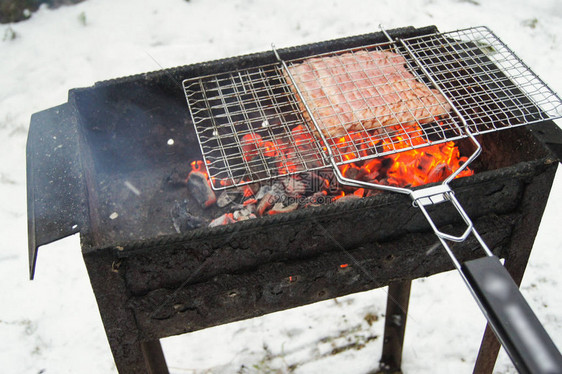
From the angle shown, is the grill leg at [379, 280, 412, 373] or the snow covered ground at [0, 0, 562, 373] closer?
the grill leg at [379, 280, 412, 373]

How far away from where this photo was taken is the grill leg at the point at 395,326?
308cm

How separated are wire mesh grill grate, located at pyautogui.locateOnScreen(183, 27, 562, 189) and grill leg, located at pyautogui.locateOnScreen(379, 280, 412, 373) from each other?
914mm

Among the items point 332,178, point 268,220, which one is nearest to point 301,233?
point 268,220

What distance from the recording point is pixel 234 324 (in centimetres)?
372

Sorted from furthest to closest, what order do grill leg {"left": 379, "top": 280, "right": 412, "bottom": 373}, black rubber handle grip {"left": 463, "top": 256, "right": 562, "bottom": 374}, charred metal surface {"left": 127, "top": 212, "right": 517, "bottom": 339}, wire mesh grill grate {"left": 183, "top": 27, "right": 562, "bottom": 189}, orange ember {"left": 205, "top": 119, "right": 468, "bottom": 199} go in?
grill leg {"left": 379, "top": 280, "right": 412, "bottom": 373} → orange ember {"left": 205, "top": 119, "right": 468, "bottom": 199} → wire mesh grill grate {"left": 183, "top": 27, "right": 562, "bottom": 189} → charred metal surface {"left": 127, "top": 212, "right": 517, "bottom": 339} → black rubber handle grip {"left": 463, "top": 256, "right": 562, "bottom": 374}

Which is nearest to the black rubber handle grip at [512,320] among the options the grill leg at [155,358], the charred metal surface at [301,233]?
the charred metal surface at [301,233]

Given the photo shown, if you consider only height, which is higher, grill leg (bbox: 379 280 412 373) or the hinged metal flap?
the hinged metal flap

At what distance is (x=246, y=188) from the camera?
9.28 ft

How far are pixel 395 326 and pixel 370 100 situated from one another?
4.99 ft

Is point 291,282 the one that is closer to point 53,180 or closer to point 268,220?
point 268,220

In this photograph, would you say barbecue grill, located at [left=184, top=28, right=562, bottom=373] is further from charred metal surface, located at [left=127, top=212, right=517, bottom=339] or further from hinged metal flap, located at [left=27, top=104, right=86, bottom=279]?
hinged metal flap, located at [left=27, top=104, right=86, bottom=279]

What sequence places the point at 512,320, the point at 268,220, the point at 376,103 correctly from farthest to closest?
the point at 376,103, the point at 268,220, the point at 512,320

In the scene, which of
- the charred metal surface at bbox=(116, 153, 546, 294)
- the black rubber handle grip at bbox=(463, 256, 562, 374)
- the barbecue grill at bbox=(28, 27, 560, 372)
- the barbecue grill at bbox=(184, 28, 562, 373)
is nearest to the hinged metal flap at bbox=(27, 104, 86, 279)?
the barbecue grill at bbox=(28, 27, 560, 372)

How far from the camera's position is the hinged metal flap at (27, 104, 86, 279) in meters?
2.01
